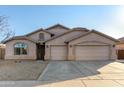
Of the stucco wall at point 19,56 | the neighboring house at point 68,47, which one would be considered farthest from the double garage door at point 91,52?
the stucco wall at point 19,56

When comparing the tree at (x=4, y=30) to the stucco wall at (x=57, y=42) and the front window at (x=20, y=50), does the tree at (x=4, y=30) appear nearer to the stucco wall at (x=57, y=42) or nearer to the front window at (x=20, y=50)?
the front window at (x=20, y=50)

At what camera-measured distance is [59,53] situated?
23.8m

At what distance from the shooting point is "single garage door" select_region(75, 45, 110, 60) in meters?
22.8

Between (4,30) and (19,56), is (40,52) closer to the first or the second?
(19,56)

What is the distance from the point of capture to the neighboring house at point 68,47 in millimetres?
22906

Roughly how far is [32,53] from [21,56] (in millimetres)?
1370

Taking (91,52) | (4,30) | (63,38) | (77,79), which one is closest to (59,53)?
(63,38)

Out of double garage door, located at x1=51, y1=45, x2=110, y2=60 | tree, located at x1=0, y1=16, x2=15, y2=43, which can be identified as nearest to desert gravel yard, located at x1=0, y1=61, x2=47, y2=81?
double garage door, located at x1=51, y1=45, x2=110, y2=60

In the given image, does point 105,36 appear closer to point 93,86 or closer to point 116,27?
point 116,27

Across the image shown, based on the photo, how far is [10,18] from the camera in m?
23.9

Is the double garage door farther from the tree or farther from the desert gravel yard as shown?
the desert gravel yard

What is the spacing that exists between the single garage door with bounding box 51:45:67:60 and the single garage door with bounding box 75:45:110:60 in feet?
5.63

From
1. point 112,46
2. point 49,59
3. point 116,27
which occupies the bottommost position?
point 49,59

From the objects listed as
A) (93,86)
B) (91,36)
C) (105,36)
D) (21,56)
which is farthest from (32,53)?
(93,86)
